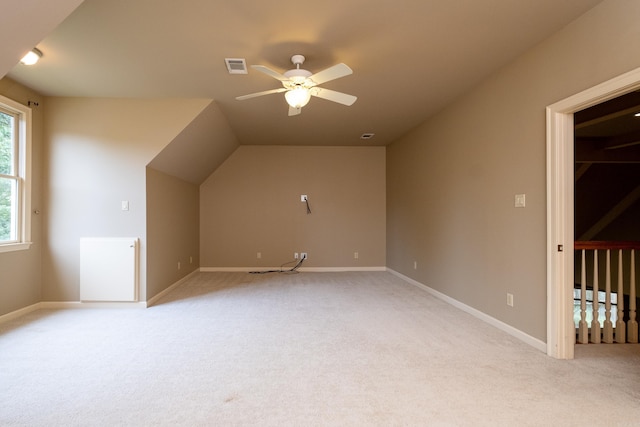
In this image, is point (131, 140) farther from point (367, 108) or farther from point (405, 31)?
point (405, 31)

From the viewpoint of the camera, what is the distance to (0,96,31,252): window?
3.42m

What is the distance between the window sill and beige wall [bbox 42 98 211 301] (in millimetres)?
271

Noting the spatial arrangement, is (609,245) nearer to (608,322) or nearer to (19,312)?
(608,322)

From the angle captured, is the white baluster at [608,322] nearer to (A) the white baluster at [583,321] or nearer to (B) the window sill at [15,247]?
(A) the white baluster at [583,321]

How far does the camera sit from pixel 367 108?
14.1 ft

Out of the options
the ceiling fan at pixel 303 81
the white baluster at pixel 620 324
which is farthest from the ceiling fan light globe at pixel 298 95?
the white baluster at pixel 620 324

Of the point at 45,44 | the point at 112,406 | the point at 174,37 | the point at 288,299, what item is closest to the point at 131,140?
the point at 45,44

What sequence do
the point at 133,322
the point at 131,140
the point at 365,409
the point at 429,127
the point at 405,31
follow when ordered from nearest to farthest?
the point at 365,409 < the point at 405,31 < the point at 133,322 < the point at 131,140 < the point at 429,127

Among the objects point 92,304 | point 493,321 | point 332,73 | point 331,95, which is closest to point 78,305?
point 92,304

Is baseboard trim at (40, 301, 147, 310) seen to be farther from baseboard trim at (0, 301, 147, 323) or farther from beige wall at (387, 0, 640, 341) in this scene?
beige wall at (387, 0, 640, 341)

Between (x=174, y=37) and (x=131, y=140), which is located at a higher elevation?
(x=174, y=37)

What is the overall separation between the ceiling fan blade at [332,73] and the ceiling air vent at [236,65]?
761mm

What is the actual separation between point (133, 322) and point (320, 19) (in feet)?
11.1

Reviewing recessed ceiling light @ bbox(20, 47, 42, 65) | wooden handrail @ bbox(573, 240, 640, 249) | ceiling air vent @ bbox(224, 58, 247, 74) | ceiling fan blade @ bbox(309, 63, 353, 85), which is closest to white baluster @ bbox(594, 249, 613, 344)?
wooden handrail @ bbox(573, 240, 640, 249)
